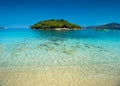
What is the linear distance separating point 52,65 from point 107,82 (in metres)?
2.90

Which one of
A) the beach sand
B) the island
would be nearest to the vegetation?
the island

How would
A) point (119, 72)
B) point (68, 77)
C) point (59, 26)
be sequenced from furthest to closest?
point (59, 26), point (119, 72), point (68, 77)

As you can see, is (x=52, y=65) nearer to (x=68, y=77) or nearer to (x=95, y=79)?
(x=68, y=77)

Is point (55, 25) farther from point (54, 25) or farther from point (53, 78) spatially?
point (53, 78)

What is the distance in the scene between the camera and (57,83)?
18.7ft

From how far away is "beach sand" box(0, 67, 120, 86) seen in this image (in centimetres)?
561

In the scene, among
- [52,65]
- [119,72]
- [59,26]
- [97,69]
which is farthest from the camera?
[59,26]

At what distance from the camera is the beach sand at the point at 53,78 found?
221 inches

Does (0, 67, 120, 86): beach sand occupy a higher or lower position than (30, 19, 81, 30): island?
higher

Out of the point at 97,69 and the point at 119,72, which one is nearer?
the point at 119,72

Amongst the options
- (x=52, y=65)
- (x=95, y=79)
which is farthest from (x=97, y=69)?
(x=52, y=65)

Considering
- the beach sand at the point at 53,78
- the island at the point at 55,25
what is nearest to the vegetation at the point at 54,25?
the island at the point at 55,25

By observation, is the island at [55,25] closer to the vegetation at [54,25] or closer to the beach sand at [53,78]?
the vegetation at [54,25]

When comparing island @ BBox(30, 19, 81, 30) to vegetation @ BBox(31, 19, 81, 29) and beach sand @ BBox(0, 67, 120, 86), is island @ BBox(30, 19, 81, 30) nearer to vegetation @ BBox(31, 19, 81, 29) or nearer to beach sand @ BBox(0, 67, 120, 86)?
vegetation @ BBox(31, 19, 81, 29)
